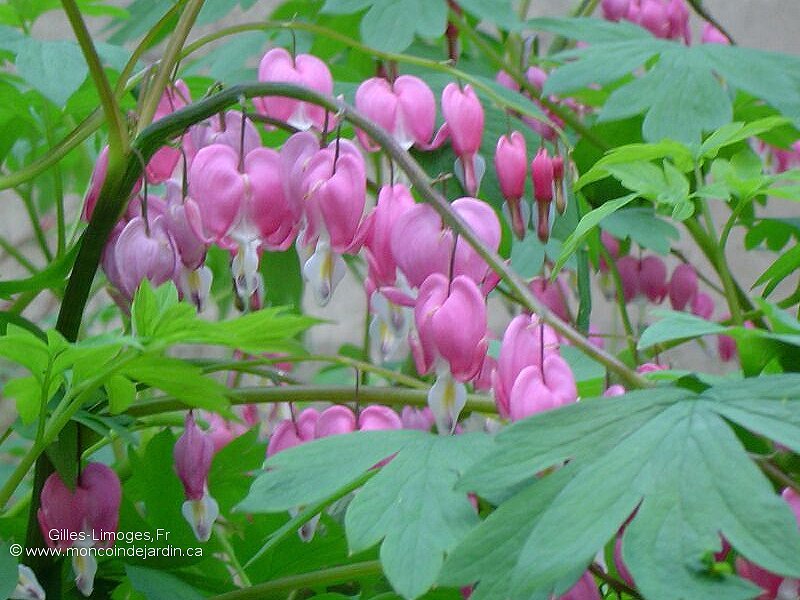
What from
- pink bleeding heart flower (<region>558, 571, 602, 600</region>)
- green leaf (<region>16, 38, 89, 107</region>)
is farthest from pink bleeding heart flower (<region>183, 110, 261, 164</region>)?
pink bleeding heart flower (<region>558, 571, 602, 600</region>)

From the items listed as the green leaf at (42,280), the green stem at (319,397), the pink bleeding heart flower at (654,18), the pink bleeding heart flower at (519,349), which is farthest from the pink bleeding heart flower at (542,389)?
the pink bleeding heart flower at (654,18)

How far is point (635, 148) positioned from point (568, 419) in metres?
0.30

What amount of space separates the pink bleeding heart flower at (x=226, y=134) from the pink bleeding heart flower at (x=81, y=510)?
0.23 meters

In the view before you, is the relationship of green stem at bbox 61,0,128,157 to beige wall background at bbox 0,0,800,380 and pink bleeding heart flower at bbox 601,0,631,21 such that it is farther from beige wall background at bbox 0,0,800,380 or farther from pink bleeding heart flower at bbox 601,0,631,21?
beige wall background at bbox 0,0,800,380

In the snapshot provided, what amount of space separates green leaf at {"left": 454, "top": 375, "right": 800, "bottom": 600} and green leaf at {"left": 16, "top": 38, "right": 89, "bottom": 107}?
1.57ft

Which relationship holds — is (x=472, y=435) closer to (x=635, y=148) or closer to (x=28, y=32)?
(x=635, y=148)

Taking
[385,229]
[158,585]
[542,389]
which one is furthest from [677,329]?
[158,585]

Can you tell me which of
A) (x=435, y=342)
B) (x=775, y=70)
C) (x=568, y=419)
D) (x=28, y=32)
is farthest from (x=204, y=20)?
(x=568, y=419)

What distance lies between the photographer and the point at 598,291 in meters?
3.25

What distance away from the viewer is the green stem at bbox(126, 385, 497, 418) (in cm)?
70

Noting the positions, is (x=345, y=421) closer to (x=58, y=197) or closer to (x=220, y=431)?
(x=220, y=431)

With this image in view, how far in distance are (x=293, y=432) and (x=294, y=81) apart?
0.82 ft

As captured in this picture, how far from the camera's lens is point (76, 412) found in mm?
698

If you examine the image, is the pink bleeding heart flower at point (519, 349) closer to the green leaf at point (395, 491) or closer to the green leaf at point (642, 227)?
the green leaf at point (395, 491)
